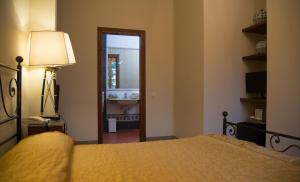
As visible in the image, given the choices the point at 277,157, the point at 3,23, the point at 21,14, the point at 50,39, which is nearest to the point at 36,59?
the point at 50,39

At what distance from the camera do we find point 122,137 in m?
5.41

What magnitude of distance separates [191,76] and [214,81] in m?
0.47

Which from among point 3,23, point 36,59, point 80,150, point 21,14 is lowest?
point 80,150

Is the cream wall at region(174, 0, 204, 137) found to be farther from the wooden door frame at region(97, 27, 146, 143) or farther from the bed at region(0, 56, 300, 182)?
the bed at region(0, 56, 300, 182)

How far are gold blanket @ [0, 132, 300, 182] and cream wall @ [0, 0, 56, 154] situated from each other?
1.78ft

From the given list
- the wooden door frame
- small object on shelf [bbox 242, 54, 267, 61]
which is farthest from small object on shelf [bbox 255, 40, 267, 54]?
the wooden door frame

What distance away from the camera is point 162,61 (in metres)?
4.70

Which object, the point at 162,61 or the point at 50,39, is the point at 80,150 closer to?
the point at 50,39

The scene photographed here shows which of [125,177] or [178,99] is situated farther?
A: [178,99]

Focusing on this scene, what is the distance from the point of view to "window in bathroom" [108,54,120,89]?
6.61 m

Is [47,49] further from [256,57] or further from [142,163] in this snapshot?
[256,57]

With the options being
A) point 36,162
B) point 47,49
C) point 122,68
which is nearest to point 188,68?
point 47,49

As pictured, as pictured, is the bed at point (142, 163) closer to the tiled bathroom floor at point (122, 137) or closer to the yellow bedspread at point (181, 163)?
the yellow bedspread at point (181, 163)

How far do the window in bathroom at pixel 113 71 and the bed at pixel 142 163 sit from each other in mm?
4750
